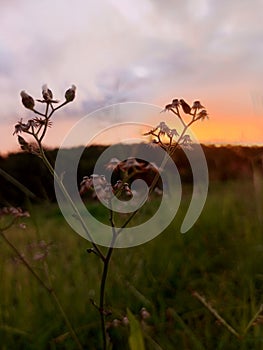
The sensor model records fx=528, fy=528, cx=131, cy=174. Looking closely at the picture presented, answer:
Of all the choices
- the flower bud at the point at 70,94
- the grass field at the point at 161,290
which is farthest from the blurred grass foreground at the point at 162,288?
the flower bud at the point at 70,94

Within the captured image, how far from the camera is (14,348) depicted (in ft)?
5.68

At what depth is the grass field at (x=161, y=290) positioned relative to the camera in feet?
5.54

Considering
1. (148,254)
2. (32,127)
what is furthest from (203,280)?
(32,127)

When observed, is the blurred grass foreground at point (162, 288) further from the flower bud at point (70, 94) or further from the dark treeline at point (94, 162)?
the flower bud at point (70, 94)

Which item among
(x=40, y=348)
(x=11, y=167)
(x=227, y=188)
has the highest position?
(x=11, y=167)

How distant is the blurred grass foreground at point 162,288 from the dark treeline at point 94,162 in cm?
4

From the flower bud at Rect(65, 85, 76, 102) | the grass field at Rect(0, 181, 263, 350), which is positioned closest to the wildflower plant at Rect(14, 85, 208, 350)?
the flower bud at Rect(65, 85, 76, 102)

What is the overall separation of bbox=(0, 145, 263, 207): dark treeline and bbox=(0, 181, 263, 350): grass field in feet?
0.95

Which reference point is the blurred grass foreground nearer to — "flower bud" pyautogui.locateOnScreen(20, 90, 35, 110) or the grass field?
the grass field

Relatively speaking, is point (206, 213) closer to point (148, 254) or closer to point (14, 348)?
point (148, 254)

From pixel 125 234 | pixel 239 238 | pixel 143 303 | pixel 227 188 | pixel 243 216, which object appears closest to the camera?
pixel 143 303

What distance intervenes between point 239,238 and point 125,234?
27.4 inches

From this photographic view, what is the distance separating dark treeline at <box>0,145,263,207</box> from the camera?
7.71ft

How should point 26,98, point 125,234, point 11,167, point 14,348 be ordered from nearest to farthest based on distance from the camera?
point 26,98
point 14,348
point 125,234
point 11,167
